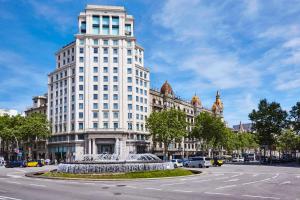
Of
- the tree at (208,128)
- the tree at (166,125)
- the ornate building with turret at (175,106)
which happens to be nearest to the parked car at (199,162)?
the tree at (166,125)

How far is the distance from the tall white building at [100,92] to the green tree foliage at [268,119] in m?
30.0

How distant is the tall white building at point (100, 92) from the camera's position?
83500 millimetres

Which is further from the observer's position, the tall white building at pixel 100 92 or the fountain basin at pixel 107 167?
the tall white building at pixel 100 92

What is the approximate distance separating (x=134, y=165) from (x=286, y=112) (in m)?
58.8

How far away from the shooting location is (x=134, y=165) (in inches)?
1283

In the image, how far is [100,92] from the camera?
8506cm

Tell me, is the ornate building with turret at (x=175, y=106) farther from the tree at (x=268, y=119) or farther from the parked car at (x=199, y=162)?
the parked car at (x=199, y=162)

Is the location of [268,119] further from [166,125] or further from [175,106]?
[175,106]

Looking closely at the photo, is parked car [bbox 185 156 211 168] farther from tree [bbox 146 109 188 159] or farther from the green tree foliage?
the green tree foliage

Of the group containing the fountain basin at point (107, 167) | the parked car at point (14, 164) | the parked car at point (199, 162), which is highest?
the fountain basin at point (107, 167)

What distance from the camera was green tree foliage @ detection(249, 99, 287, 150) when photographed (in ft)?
263

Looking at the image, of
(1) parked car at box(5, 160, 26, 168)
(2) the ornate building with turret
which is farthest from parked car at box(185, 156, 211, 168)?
(2) the ornate building with turret

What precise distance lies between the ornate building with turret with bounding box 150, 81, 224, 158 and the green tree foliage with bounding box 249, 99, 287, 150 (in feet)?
96.7

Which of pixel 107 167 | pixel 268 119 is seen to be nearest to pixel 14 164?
pixel 107 167
